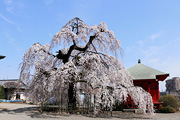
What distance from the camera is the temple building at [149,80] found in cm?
1747

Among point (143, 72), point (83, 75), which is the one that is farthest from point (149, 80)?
point (83, 75)

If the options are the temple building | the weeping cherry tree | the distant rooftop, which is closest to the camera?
the weeping cherry tree

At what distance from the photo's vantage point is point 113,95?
12734 millimetres

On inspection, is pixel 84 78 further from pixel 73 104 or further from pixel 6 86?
pixel 6 86

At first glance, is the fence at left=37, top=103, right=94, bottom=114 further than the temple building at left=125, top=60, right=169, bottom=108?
No

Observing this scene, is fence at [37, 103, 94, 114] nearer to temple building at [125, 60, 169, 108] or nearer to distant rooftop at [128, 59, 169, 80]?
temple building at [125, 60, 169, 108]

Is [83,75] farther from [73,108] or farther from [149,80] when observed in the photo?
[149,80]

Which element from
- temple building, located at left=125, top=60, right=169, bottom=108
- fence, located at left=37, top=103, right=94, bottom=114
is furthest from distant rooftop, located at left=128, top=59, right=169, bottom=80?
fence, located at left=37, top=103, right=94, bottom=114

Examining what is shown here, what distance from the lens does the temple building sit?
17469 mm

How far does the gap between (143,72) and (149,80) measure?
1.26 meters

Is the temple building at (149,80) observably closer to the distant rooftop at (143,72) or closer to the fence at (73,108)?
the distant rooftop at (143,72)

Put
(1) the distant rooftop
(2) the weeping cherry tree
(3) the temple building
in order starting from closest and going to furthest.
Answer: (2) the weeping cherry tree → (3) the temple building → (1) the distant rooftop

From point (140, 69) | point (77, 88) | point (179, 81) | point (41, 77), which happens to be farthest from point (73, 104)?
point (179, 81)

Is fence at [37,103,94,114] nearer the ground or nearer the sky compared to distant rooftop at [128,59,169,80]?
nearer the ground
